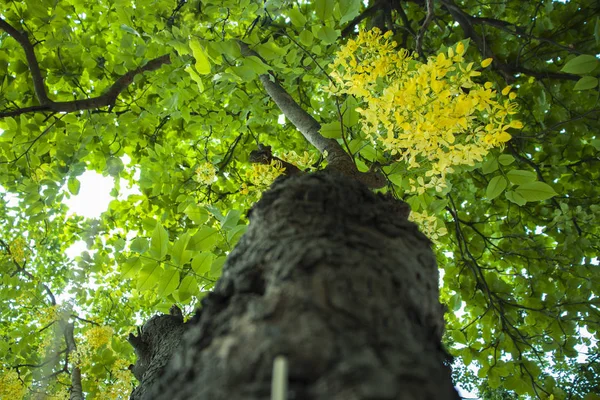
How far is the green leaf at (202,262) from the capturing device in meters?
1.67

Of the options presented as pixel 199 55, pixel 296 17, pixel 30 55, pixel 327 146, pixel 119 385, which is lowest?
pixel 119 385

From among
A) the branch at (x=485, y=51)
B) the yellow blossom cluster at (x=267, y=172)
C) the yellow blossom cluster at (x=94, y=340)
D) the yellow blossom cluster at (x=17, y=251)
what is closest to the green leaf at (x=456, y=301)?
the branch at (x=485, y=51)

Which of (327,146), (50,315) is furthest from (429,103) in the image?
(50,315)

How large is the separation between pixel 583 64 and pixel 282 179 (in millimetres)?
1480

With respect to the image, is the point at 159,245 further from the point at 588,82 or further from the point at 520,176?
the point at 588,82

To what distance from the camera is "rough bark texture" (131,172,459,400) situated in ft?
1.61

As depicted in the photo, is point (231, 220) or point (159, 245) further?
point (231, 220)

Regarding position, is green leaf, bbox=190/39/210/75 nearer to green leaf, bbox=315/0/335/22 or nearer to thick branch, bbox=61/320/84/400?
green leaf, bbox=315/0/335/22

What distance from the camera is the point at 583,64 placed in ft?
5.68

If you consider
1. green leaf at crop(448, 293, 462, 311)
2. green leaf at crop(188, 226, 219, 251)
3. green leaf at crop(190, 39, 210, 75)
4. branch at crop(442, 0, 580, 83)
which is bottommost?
green leaf at crop(188, 226, 219, 251)

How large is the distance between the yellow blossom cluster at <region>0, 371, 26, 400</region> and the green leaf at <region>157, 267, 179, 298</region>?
9.61 ft

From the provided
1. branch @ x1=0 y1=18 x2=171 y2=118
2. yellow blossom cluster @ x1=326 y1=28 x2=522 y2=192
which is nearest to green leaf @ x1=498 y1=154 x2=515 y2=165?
yellow blossom cluster @ x1=326 y1=28 x2=522 y2=192

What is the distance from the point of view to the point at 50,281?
6453mm

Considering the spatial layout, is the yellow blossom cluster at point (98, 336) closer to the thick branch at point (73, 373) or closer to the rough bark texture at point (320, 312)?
the thick branch at point (73, 373)
